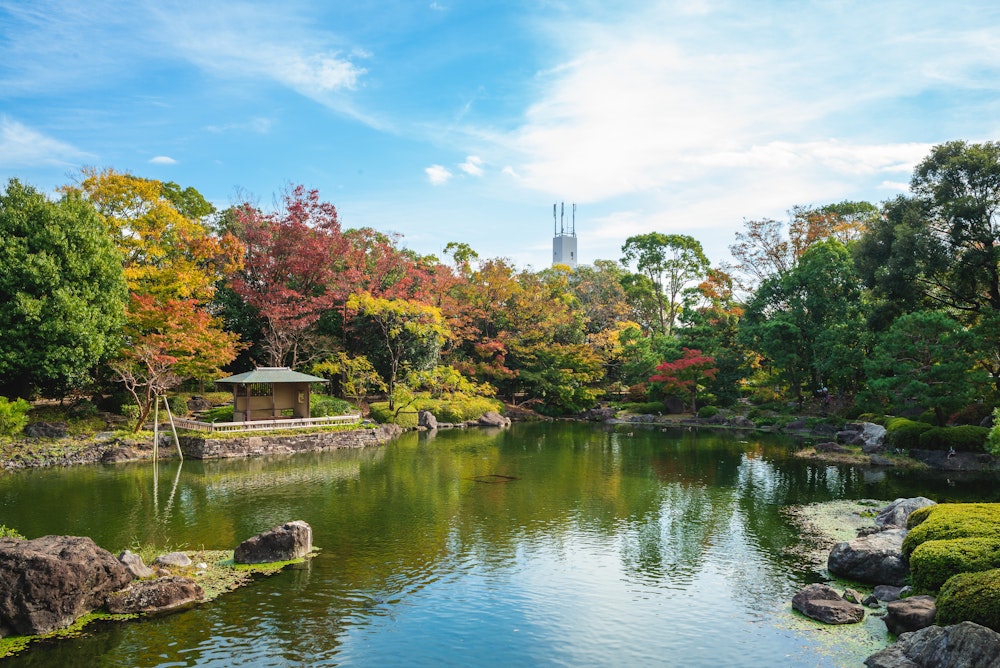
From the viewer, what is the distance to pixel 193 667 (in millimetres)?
7723

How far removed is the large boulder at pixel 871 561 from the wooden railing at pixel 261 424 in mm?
20841

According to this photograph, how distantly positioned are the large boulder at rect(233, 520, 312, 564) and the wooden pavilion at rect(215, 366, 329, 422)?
15694mm

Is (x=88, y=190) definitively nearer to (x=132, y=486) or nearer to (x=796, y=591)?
(x=132, y=486)

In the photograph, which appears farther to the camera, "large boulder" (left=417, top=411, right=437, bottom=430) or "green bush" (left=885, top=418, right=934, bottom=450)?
"large boulder" (left=417, top=411, right=437, bottom=430)

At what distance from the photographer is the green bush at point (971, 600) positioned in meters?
7.36

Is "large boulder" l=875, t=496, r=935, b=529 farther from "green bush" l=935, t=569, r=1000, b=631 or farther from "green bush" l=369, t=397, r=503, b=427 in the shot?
"green bush" l=369, t=397, r=503, b=427

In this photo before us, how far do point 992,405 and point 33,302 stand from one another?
111ft

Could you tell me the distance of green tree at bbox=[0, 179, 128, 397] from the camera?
21359mm

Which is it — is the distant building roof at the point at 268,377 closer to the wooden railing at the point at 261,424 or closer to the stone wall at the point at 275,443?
the wooden railing at the point at 261,424

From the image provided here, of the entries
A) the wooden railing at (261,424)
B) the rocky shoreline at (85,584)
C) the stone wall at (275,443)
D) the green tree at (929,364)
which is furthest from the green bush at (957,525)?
the wooden railing at (261,424)

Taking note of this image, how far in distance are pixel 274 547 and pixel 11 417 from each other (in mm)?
15516

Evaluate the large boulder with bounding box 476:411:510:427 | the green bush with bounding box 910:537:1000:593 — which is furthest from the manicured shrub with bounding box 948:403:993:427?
the large boulder with bounding box 476:411:510:427

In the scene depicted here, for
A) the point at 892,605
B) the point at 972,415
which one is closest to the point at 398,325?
the point at 972,415

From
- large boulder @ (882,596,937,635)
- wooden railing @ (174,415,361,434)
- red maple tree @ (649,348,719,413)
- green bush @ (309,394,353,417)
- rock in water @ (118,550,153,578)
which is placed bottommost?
large boulder @ (882,596,937,635)
